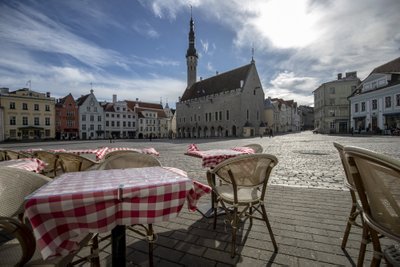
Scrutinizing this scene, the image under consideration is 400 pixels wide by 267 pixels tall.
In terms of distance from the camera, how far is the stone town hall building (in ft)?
172

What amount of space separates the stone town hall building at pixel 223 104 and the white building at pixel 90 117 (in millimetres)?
24309

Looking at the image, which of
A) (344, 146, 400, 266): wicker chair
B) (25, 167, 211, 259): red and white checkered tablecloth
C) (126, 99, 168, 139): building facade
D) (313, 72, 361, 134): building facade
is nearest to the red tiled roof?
(313, 72, 361, 134): building facade

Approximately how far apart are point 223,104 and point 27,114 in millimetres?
45657

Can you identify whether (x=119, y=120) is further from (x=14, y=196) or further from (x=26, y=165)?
(x=14, y=196)

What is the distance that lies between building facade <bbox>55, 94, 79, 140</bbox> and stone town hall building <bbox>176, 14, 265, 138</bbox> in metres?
30.1

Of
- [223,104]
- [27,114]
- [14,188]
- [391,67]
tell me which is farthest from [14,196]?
[27,114]

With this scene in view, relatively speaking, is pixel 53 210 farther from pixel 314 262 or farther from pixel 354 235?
pixel 354 235

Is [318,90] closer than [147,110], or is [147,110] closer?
[318,90]

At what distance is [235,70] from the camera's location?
5825cm

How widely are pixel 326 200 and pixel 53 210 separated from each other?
476 cm

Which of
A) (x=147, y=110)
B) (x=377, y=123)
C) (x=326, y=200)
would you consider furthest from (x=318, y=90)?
(x=326, y=200)

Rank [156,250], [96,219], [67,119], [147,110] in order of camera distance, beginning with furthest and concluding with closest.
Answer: [147,110]
[67,119]
[156,250]
[96,219]

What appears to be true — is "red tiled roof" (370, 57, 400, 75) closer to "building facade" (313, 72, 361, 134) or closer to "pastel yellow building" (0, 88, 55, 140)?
"building facade" (313, 72, 361, 134)

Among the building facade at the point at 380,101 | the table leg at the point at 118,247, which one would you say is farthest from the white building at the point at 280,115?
the table leg at the point at 118,247
